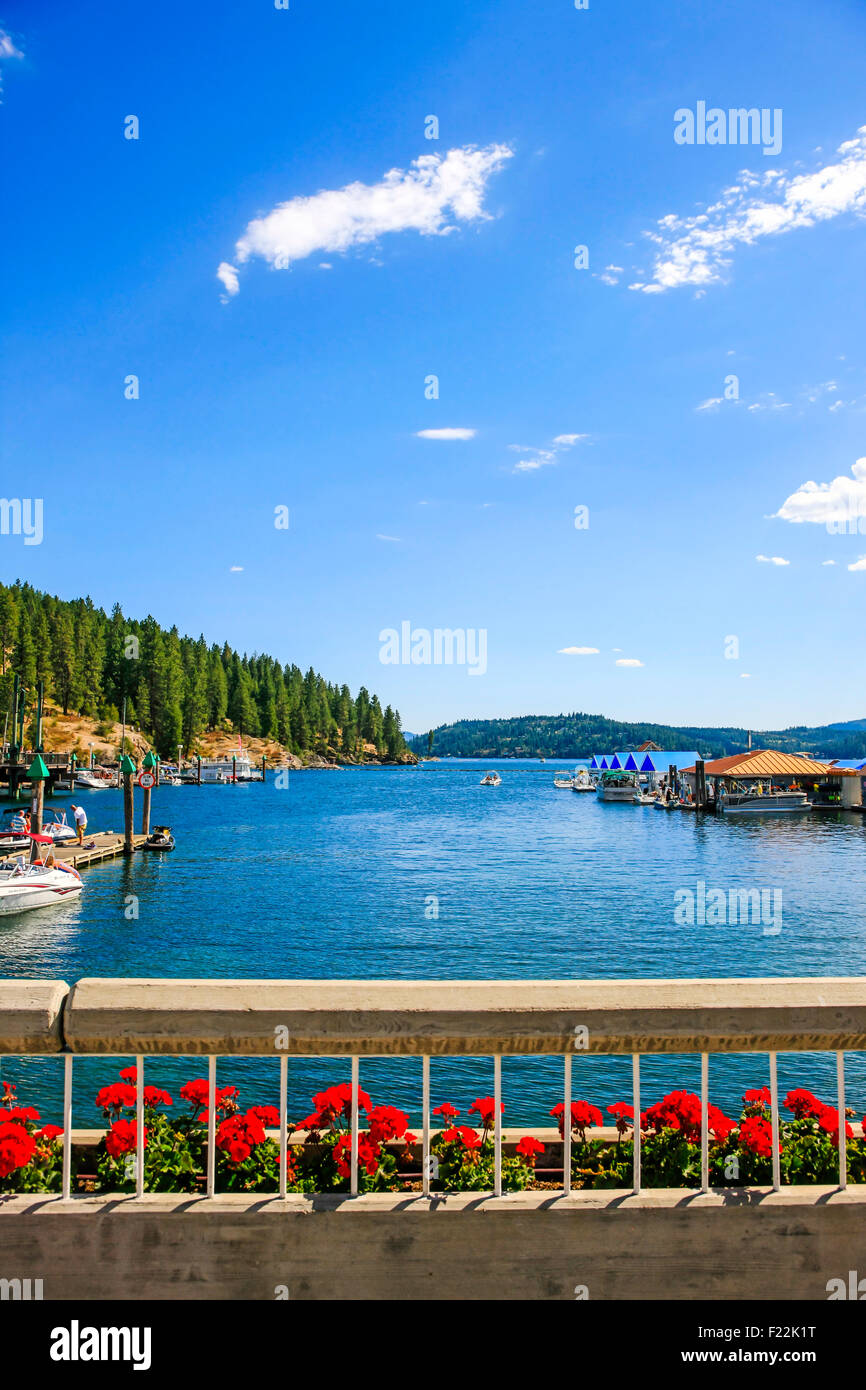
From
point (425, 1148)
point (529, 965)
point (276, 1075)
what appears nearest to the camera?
point (425, 1148)

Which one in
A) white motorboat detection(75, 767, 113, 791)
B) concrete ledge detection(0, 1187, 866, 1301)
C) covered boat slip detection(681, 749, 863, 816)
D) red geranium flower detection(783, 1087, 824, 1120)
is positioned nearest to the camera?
concrete ledge detection(0, 1187, 866, 1301)

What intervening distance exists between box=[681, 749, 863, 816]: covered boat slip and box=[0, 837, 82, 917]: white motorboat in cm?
7442

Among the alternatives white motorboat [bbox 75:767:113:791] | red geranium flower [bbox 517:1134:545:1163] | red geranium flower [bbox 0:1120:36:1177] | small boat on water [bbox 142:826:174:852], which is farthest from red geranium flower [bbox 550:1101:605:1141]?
white motorboat [bbox 75:767:113:791]

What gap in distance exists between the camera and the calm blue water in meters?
16.7

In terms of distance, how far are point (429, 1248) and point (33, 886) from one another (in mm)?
36507

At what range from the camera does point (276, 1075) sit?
16.5 meters

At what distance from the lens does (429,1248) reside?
10.1 ft

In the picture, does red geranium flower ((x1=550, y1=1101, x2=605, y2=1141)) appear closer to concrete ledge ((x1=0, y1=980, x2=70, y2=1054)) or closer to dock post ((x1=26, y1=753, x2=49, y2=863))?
concrete ledge ((x1=0, y1=980, x2=70, y2=1054))

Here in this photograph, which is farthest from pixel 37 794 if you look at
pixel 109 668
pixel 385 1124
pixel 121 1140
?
pixel 109 668

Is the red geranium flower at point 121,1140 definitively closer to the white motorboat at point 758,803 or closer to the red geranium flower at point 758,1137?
the red geranium flower at point 758,1137
